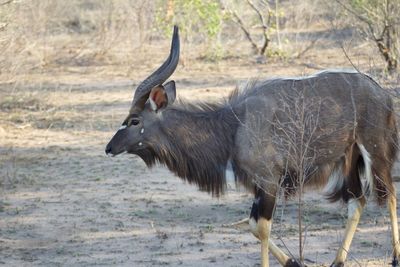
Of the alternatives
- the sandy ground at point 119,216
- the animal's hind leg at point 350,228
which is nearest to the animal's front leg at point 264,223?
the sandy ground at point 119,216

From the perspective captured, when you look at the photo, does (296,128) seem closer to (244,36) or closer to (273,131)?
(273,131)

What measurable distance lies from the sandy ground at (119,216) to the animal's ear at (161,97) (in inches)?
50.8

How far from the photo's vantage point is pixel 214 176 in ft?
24.1

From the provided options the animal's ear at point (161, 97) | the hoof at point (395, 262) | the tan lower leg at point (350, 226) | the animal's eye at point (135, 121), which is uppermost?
the animal's ear at point (161, 97)

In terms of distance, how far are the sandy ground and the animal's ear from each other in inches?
50.8

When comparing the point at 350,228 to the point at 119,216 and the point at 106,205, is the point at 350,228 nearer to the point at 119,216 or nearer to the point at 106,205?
the point at 119,216

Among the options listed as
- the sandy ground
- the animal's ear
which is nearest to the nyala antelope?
the animal's ear

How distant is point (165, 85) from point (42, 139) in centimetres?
535

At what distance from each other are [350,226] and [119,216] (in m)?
2.50

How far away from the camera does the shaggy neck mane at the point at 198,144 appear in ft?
24.0

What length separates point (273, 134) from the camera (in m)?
7.12

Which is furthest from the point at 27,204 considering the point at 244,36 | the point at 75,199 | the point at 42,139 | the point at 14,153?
the point at 244,36

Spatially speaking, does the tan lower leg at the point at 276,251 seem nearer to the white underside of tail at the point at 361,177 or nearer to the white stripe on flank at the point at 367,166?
the white underside of tail at the point at 361,177

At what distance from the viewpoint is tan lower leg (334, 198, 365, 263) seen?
7152mm
